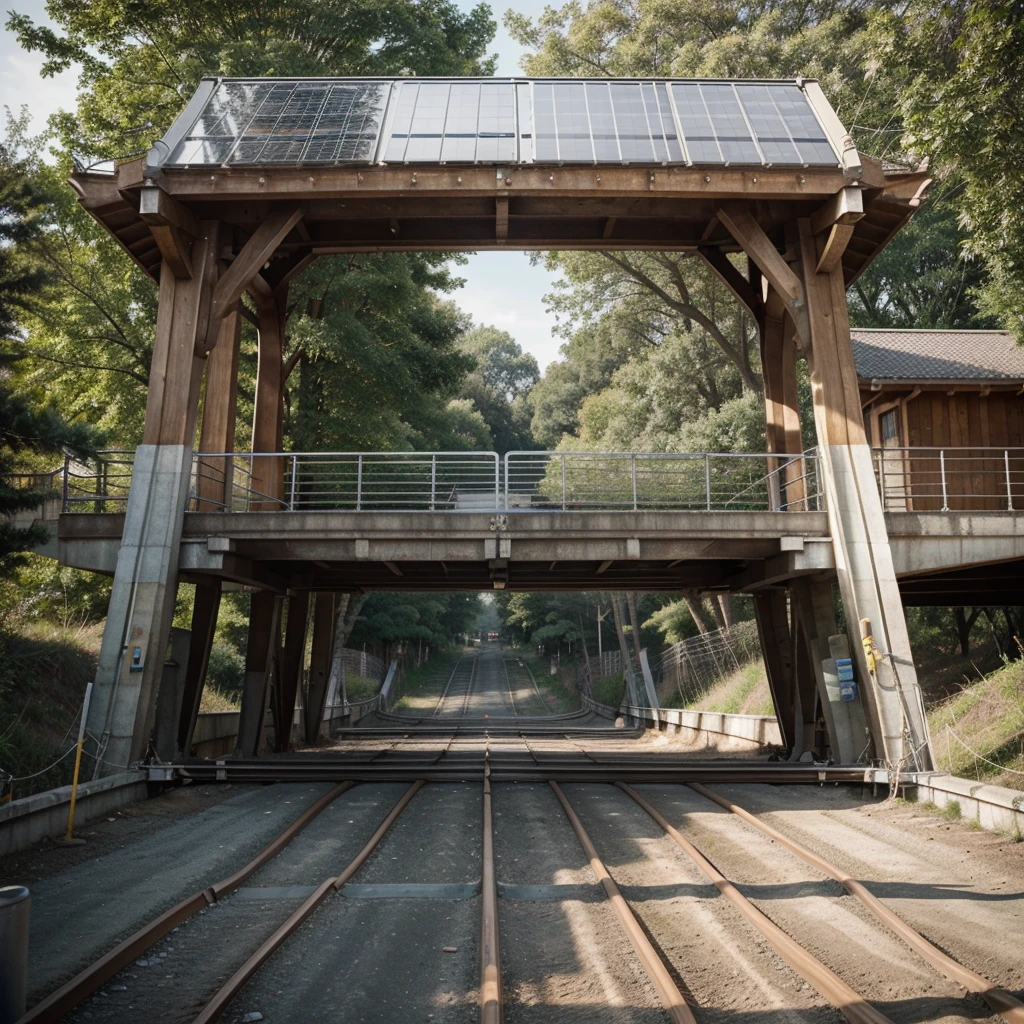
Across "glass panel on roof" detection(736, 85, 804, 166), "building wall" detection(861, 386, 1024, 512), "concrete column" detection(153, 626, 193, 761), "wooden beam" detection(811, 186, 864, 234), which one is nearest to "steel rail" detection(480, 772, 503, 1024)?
"concrete column" detection(153, 626, 193, 761)

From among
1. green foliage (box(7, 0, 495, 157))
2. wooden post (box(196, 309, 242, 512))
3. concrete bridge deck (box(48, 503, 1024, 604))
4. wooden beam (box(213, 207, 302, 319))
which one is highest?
green foliage (box(7, 0, 495, 157))

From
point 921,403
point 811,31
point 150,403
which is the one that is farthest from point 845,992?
point 811,31

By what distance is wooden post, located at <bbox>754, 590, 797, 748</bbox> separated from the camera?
18.8 m

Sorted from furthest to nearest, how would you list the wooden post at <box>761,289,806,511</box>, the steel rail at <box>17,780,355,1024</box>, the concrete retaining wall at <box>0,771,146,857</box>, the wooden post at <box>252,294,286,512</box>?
the wooden post at <box>252,294,286,512</box>
the wooden post at <box>761,289,806,511</box>
the concrete retaining wall at <box>0,771,146,857</box>
the steel rail at <box>17,780,355,1024</box>

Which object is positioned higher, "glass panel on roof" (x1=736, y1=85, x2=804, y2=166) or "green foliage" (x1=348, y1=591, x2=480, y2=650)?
"glass panel on roof" (x1=736, y1=85, x2=804, y2=166)

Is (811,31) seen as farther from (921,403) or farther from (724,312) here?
(921,403)

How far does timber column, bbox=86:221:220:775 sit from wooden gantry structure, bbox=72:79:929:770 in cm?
3

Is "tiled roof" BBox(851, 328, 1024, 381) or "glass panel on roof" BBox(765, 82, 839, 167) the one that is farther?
"tiled roof" BBox(851, 328, 1024, 381)

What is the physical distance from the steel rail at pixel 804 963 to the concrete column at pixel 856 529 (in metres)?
6.08

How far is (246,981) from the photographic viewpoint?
5957 mm

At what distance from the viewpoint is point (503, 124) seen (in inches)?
671

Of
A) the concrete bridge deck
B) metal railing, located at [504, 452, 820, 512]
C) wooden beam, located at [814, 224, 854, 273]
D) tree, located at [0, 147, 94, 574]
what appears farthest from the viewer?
metal railing, located at [504, 452, 820, 512]

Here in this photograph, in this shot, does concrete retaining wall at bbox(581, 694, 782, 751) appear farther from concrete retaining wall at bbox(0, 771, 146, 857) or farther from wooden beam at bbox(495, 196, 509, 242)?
concrete retaining wall at bbox(0, 771, 146, 857)

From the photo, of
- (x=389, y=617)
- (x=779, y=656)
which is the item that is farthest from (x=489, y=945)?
(x=389, y=617)
